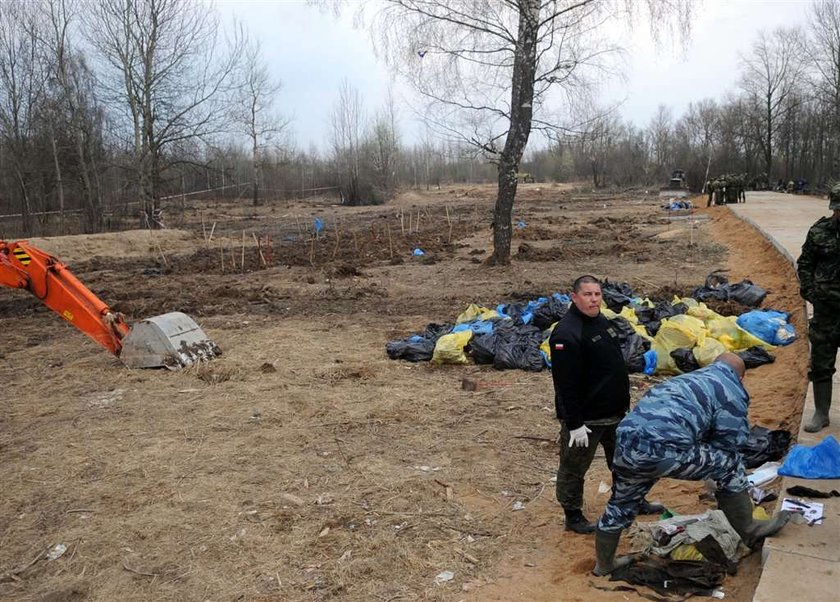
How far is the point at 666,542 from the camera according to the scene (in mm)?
3748

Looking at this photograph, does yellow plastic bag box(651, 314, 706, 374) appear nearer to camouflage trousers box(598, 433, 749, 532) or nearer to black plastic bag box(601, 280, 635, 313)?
black plastic bag box(601, 280, 635, 313)

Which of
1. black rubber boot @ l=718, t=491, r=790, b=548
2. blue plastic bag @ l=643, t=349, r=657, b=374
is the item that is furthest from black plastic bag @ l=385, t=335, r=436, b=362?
black rubber boot @ l=718, t=491, r=790, b=548

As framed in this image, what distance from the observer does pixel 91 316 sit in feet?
27.5

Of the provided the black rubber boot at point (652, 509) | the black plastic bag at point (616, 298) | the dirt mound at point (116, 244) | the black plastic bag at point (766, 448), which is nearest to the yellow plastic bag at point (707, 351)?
the black plastic bag at point (616, 298)

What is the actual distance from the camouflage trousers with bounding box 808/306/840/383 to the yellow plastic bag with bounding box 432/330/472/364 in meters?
4.07

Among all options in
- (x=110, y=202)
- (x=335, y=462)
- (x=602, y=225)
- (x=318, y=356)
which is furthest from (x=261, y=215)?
(x=335, y=462)

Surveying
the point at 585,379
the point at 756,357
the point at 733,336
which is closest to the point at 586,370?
the point at 585,379

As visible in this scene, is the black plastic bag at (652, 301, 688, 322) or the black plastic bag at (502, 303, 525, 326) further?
the black plastic bag at (502, 303, 525, 326)

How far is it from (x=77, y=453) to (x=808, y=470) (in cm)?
579

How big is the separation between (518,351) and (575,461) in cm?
400

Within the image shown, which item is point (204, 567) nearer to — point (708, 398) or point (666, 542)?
point (666, 542)

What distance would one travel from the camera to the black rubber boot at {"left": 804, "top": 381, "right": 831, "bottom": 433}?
504 centimetres

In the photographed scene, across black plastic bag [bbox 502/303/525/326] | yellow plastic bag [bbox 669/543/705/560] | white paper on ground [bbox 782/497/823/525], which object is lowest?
yellow plastic bag [bbox 669/543/705/560]

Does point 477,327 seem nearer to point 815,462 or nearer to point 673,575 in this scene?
point 815,462
